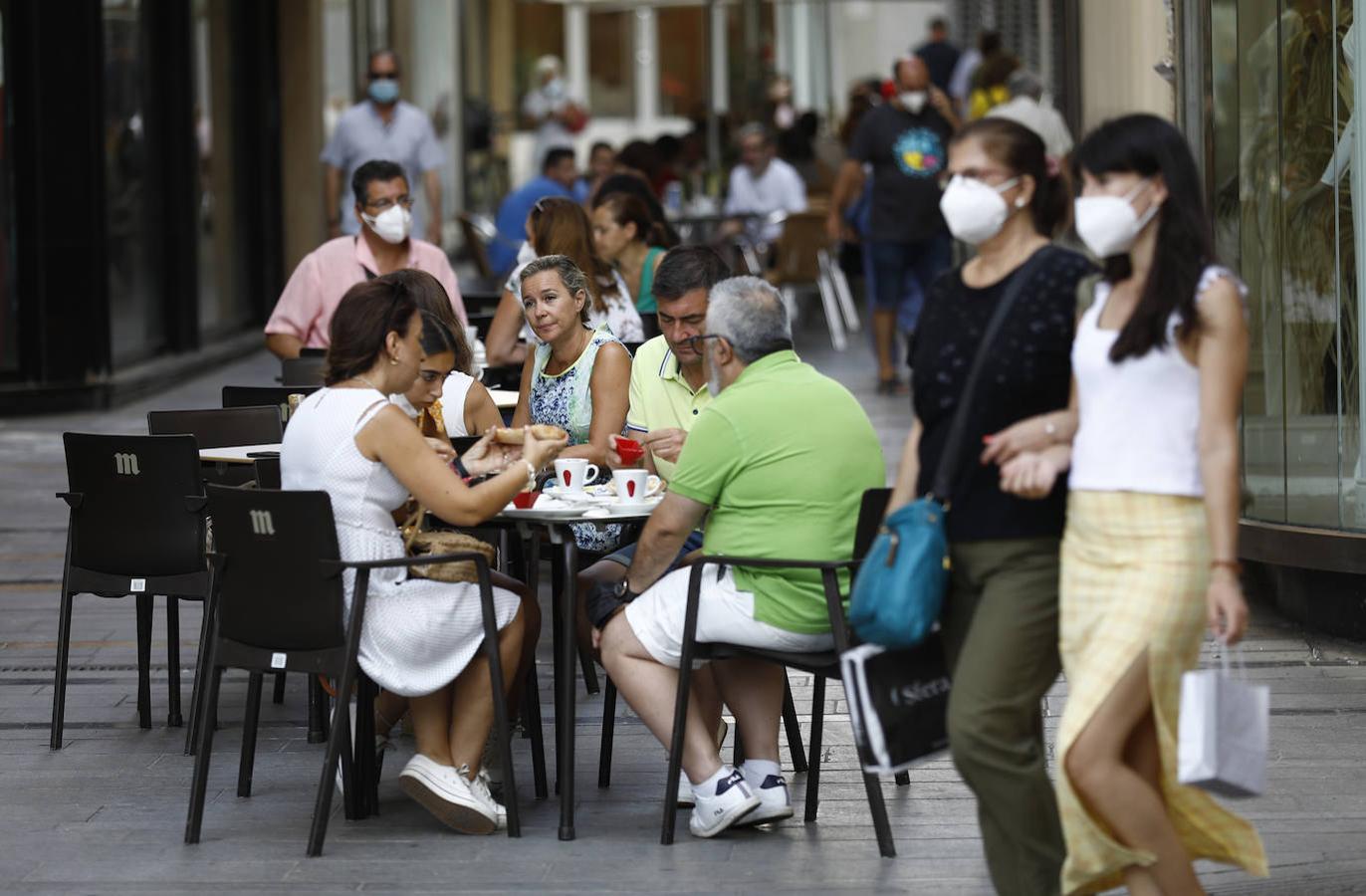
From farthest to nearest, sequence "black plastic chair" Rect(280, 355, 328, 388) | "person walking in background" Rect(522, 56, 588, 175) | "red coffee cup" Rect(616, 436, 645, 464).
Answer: "person walking in background" Rect(522, 56, 588, 175) → "black plastic chair" Rect(280, 355, 328, 388) → "red coffee cup" Rect(616, 436, 645, 464)

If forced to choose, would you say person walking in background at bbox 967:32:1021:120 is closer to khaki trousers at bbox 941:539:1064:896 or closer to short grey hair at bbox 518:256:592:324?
short grey hair at bbox 518:256:592:324

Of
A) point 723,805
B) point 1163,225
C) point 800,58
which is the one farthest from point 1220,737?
point 800,58

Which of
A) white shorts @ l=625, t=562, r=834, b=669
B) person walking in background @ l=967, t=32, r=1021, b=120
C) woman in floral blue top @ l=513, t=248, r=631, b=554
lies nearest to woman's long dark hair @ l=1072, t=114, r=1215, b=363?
white shorts @ l=625, t=562, r=834, b=669

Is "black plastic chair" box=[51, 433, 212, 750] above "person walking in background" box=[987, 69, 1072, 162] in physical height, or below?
below

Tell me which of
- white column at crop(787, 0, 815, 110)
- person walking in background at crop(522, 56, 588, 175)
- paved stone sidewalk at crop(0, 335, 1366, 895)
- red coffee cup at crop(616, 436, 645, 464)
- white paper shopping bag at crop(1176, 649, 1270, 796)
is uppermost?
white column at crop(787, 0, 815, 110)

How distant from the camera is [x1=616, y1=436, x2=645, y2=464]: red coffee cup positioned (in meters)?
5.46

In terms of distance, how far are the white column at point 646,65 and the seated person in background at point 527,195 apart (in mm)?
24411

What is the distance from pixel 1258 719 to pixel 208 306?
13463 mm

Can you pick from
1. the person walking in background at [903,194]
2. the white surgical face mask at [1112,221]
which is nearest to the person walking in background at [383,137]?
the person walking in background at [903,194]

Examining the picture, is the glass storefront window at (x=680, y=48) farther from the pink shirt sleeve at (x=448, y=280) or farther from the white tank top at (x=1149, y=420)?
the white tank top at (x=1149, y=420)

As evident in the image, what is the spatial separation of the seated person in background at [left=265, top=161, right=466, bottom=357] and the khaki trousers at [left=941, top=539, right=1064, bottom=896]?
166 inches

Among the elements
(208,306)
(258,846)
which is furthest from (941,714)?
(208,306)

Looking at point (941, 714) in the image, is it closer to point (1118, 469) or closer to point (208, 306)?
point (1118, 469)

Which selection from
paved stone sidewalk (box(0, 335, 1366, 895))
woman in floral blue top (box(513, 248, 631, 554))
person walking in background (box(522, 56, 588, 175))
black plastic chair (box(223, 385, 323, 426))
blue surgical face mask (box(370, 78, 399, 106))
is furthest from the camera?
person walking in background (box(522, 56, 588, 175))
